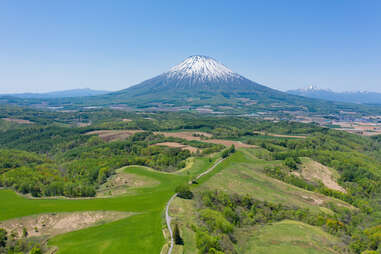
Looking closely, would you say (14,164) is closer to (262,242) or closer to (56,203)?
(56,203)

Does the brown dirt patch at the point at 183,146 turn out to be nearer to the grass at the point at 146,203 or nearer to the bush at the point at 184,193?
the grass at the point at 146,203

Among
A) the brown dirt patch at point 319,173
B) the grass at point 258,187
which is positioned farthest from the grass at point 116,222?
the brown dirt patch at point 319,173

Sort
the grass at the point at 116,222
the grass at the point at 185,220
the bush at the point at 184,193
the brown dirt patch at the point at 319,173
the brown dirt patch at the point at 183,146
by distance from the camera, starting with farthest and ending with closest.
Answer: the brown dirt patch at the point at 183,146 < the brown dirt patch at the point at 319,173 < the bush at the point at 184,193 < the grass at the point at 116,222 < the grass at the point at 185,220

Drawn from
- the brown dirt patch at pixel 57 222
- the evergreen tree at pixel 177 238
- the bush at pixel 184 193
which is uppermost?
the evergreen tree at pixel 177 238

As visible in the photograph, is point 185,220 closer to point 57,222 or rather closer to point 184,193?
point 184,193

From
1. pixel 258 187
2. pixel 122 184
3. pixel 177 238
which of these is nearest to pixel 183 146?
pixel 122 184

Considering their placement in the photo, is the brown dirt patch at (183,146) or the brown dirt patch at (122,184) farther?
the brown dirt patch at (183,146)
